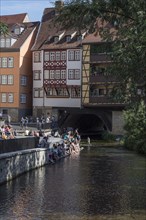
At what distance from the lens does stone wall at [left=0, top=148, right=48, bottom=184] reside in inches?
944

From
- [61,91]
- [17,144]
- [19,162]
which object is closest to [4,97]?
[61,91]

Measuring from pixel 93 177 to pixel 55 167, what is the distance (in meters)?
5.96

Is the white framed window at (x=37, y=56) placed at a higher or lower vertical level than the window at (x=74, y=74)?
higher

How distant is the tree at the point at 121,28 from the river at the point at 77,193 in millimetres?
5931

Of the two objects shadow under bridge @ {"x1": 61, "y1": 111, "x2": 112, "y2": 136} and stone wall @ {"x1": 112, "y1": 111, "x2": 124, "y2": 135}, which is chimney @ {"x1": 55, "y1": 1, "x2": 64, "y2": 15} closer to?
stone wall @ {"x1": 112, "y1": 111, "x2": 124, "y2": 135}

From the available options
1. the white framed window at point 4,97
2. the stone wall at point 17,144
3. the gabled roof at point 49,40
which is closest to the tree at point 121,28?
the stone wall at point 17,144

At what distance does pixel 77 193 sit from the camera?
2228cm

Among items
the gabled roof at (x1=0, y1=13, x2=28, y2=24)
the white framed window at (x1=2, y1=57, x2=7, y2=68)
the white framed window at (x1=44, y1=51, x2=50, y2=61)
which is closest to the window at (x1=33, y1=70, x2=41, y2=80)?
the white framed window at (x1=44, y1=51, x2=50, y2=61)

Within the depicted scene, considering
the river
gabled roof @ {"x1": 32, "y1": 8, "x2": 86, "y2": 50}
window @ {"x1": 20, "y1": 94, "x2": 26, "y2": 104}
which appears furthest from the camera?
window @ {"x1": 20, "y1": 94, "x2": 26, "y2": 104}

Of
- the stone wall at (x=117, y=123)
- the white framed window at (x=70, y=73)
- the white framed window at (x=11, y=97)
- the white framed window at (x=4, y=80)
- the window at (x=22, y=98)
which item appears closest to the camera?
the stone wall at (x=117, y=123)

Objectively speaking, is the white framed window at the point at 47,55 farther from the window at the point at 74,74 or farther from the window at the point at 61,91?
the window at the point at 61,91

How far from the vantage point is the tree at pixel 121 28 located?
1261 centimetres

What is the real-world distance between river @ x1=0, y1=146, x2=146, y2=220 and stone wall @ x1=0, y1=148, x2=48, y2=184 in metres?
0.45

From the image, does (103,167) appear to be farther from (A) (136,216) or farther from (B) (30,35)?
(B) (30,35)
